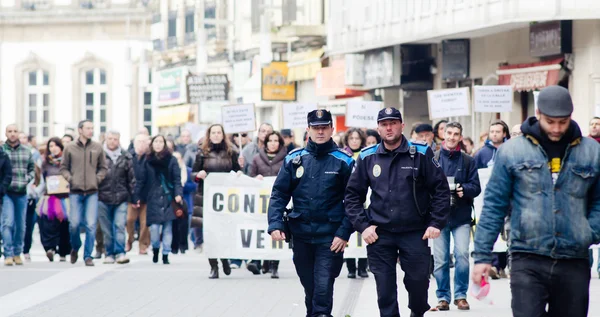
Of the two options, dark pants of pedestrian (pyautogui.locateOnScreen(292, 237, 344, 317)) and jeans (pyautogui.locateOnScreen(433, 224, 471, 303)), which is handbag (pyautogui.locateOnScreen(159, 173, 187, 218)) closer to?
jeans (pyautogui.locateOnScreen(433, 224, 471, 303))

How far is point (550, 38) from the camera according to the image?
2586cm

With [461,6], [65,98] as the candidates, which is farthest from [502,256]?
[65,98]

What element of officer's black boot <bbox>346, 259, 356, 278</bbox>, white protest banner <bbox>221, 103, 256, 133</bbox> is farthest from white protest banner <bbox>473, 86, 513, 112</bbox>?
officer's black boot <bbox>346, 259, 356, 278</bbox>

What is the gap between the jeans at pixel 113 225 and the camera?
19.3 metres

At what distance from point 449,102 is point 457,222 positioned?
9.39 m

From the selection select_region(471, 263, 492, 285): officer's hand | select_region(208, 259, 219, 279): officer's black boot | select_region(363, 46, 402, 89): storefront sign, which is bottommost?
select_region(208, 259, 219, 279): officer's black boot

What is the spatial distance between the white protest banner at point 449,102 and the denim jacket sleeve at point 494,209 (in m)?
14.5

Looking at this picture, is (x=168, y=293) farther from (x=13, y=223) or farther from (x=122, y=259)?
(x=13, y=223)

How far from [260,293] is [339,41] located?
23522mm

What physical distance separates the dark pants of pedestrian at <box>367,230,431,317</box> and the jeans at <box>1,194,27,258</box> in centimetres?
971

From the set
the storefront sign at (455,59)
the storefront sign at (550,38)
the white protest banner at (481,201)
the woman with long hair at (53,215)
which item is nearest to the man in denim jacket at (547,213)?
the white protest banner at (481,201)

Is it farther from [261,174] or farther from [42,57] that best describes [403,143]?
[42,57]

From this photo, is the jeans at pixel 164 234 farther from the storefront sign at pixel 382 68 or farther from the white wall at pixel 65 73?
the white wall at pixel 65 73

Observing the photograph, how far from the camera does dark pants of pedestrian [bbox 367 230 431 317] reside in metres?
10.2
